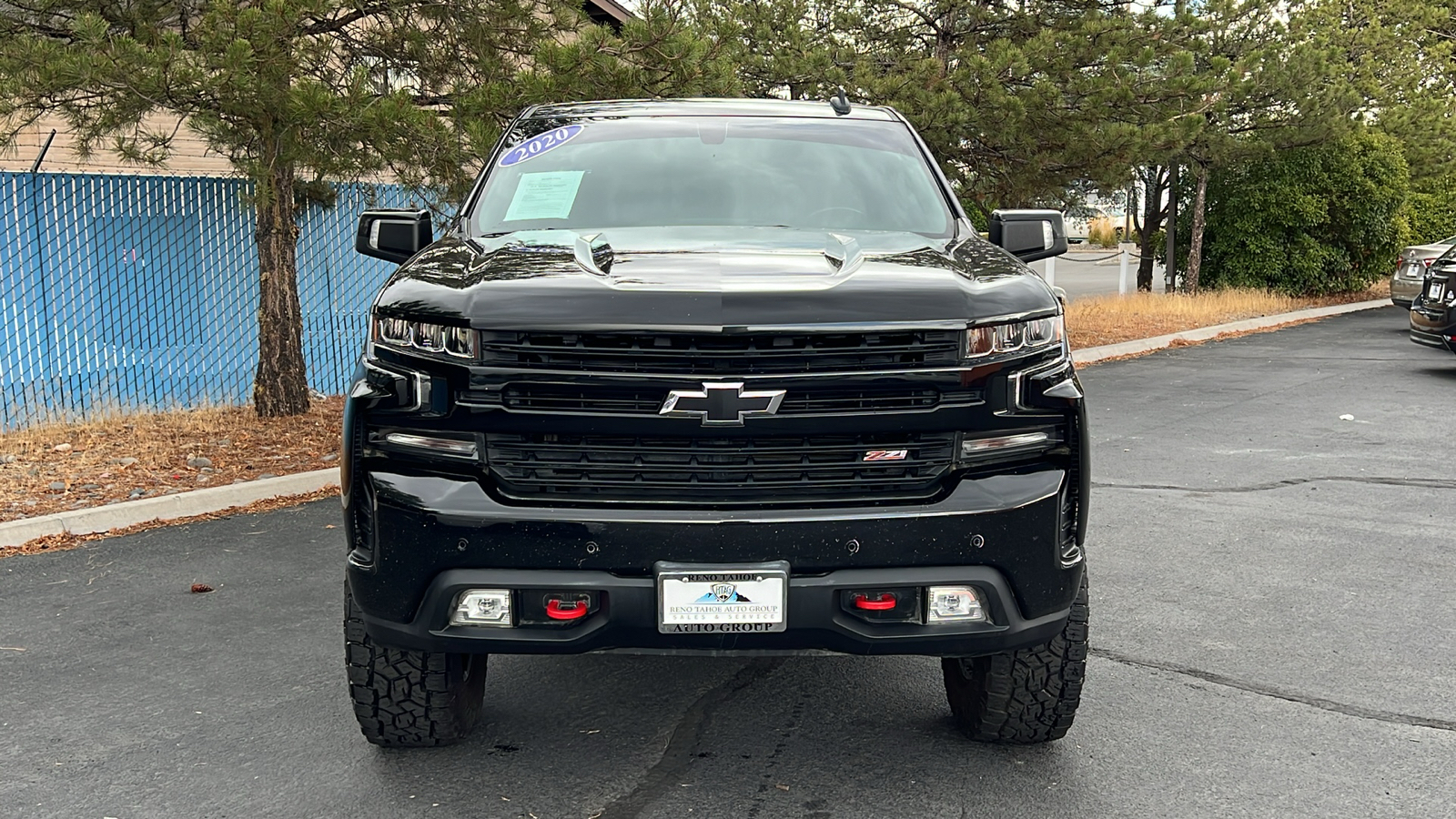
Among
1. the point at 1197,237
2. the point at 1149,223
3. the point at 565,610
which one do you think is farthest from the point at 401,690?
the point at 1149,223

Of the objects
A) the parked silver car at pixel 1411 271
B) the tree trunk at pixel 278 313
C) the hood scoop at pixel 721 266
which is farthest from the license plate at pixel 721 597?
the parked silver car at pixel 1411 271

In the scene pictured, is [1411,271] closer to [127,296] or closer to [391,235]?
[127,296]

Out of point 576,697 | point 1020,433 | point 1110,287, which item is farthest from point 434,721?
point 1110,287

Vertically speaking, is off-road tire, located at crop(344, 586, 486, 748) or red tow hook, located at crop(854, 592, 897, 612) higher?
red tow hook, located at crop(854, 592, 897, 612)

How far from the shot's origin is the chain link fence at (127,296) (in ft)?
33.0

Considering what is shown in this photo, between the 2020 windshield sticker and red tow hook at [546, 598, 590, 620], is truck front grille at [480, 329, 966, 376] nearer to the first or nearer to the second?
red tow hook at [546, 598, 590, 620]

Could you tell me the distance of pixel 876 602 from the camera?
10.7 feet

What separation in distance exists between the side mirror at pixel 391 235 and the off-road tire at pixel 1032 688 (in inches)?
91.5

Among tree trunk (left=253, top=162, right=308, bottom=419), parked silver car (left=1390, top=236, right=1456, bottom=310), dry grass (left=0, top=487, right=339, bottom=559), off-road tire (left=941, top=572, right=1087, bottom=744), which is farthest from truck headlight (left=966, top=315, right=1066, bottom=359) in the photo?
parked silver car (left=1390, top=236, right=1456, bottom=310)

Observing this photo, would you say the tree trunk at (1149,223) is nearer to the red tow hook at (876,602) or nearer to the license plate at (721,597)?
the red tow hook at (876,602)

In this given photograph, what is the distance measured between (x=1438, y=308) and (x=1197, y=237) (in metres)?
10.3

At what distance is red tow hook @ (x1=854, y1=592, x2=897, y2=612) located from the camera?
10.6ft

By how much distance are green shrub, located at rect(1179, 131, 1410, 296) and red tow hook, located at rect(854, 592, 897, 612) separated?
21.3 meters

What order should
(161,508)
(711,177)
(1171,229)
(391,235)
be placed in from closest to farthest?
1. (391,235)
2. (711,177)
3. (161,508)
4. (1171,229)
